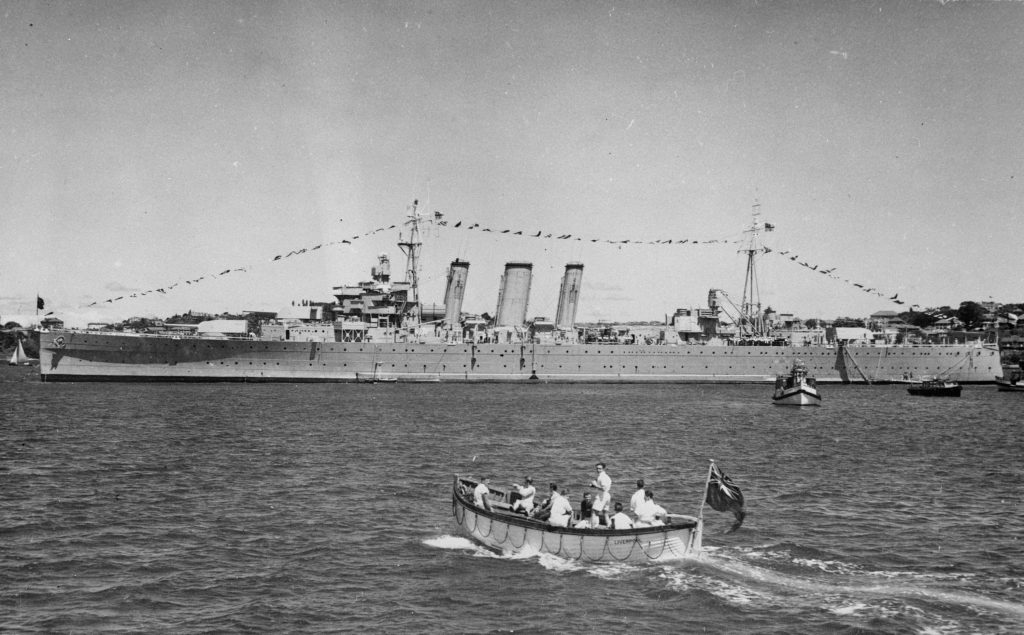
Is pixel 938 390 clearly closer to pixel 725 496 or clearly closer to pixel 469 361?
pixel 469 361

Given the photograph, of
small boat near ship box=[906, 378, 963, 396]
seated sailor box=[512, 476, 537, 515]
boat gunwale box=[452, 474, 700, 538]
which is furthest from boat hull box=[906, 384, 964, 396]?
seated sailor box=[512, 476, 537, 515]

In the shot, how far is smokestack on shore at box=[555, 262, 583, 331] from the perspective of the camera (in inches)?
3054

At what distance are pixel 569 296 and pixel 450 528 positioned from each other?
200ft

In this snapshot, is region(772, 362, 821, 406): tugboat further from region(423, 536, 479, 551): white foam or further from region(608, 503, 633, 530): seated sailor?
region(608, 503, 633, 530): seated sailor

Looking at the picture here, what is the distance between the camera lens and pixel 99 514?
18.2m

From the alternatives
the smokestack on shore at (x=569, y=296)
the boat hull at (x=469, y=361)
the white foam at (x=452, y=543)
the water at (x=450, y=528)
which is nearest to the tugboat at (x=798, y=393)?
the water at (x=450, y=528)

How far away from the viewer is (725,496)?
594 inches

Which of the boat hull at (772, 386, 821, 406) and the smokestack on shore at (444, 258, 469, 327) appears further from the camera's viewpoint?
→ the smokestack on shore at (444, 258, 469, 327)

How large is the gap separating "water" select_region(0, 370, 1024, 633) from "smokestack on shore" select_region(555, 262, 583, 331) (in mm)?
40387

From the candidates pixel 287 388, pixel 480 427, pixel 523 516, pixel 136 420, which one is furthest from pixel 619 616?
pixel 287 388

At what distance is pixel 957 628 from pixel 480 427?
24.2 meters

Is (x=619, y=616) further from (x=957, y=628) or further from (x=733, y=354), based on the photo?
(x=733, y=354)

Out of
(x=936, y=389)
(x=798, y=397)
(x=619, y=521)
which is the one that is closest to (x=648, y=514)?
(x=619, y=521)

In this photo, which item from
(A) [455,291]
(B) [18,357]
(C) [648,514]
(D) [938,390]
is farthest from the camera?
(B) [18,357]
